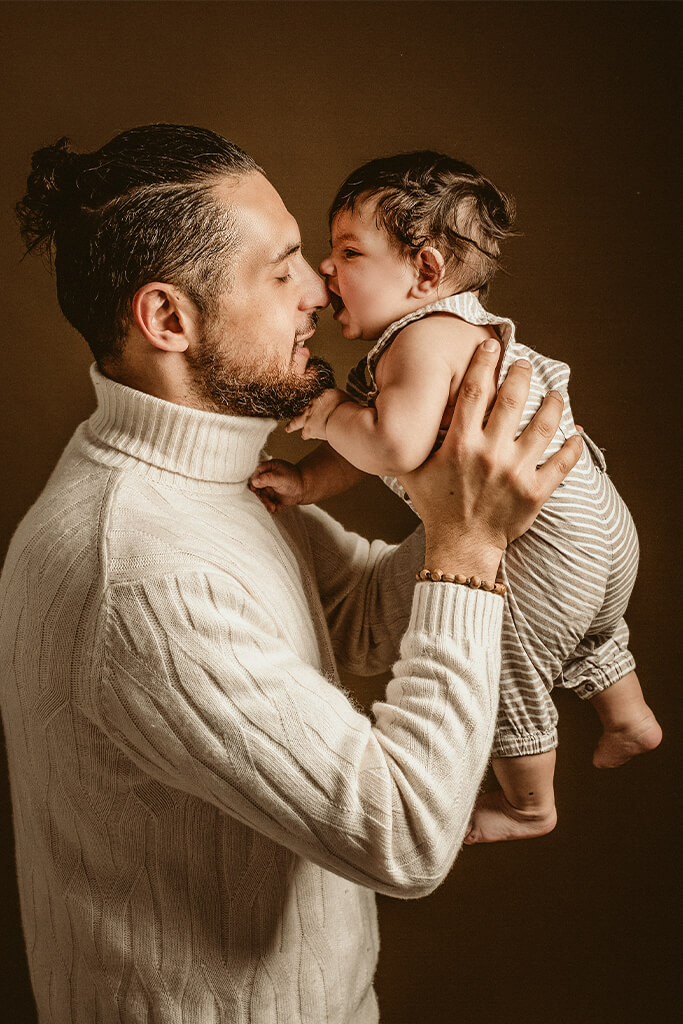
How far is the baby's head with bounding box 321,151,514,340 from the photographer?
45.1 inches

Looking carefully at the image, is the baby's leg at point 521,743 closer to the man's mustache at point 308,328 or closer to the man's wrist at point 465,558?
the man's wrist at point 465,558

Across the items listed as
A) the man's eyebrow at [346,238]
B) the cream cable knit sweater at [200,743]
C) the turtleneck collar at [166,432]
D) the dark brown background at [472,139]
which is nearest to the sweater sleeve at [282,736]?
the cream cable knit sweater at [200,743]

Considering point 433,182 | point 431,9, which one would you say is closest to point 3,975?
point 433,182

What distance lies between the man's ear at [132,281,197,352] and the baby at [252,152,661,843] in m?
0.22

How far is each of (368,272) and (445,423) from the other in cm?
24

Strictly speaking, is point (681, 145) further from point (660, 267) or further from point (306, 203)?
point (306, 203)

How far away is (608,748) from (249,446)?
71cm

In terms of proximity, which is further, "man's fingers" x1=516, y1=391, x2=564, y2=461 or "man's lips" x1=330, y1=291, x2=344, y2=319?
"man's lips" x1=330, y1=291, x2=344, y2=319

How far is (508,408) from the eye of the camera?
104cm

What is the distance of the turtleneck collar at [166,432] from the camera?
103cm

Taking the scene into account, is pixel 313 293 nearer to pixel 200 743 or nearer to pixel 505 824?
pixel 200 743

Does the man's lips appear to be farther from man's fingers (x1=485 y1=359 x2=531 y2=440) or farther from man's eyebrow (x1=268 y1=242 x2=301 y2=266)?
man's fingers (x1=485 y1=359 x2=531 y2=440)

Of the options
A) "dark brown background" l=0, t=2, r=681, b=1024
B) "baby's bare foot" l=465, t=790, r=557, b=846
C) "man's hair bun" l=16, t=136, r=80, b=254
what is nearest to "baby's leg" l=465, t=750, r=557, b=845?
"baby's bare foot" l=465, t=790, r=557, b=846

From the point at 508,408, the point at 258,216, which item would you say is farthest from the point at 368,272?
the point at 508,408
